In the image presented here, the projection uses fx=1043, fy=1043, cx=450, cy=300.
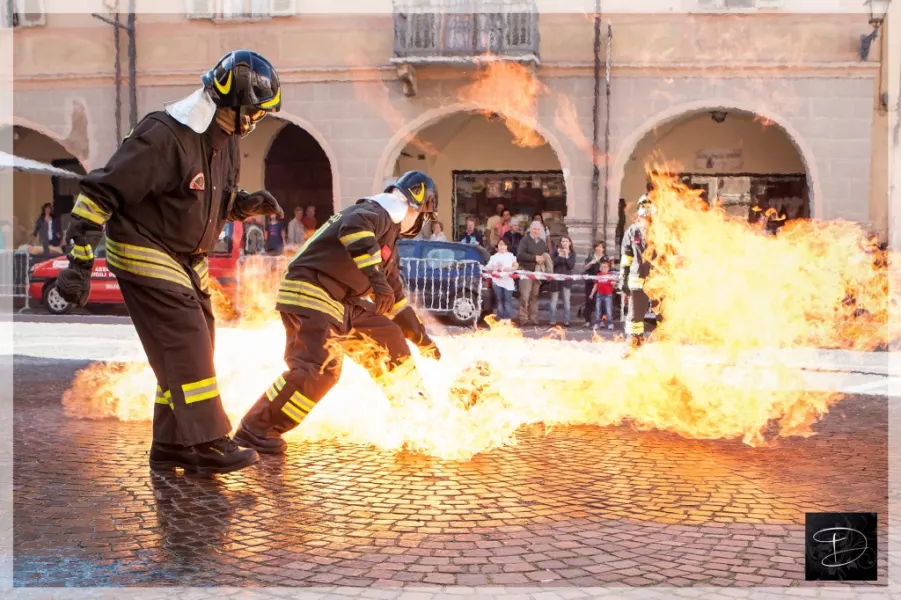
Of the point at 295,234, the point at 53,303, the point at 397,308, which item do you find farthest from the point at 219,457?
Result: the point at 295,234

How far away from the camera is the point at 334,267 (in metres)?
6.11

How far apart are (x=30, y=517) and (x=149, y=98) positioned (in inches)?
695

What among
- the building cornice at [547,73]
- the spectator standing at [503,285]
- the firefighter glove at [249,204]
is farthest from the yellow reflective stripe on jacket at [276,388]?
the building cornice at [547,73]

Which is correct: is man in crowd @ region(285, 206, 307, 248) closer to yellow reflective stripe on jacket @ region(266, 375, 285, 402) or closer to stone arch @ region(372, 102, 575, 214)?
stone arch @ region(372, 102, 575, 214)

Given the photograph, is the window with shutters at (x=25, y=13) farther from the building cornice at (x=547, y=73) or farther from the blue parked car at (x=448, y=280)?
the blue parked car at (x=448, y=280)

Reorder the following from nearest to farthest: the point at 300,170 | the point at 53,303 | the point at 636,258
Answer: the point at 636,258 < the point at 53,303 < the point at 300,170

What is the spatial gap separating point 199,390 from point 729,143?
718 inches

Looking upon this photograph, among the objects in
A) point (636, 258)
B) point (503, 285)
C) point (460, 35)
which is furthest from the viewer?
point (460, 35)

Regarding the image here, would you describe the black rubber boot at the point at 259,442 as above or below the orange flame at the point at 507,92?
below

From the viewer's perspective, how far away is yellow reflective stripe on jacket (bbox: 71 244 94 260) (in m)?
5.08

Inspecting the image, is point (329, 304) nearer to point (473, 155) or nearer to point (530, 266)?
point (530, 266)

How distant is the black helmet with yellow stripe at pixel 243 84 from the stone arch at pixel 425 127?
577 inches

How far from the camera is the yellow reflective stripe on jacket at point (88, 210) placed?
5.01 meters

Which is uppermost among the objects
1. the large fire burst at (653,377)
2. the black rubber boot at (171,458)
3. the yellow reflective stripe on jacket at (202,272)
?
the yellow reflective stripe on jacket at (202,272)
